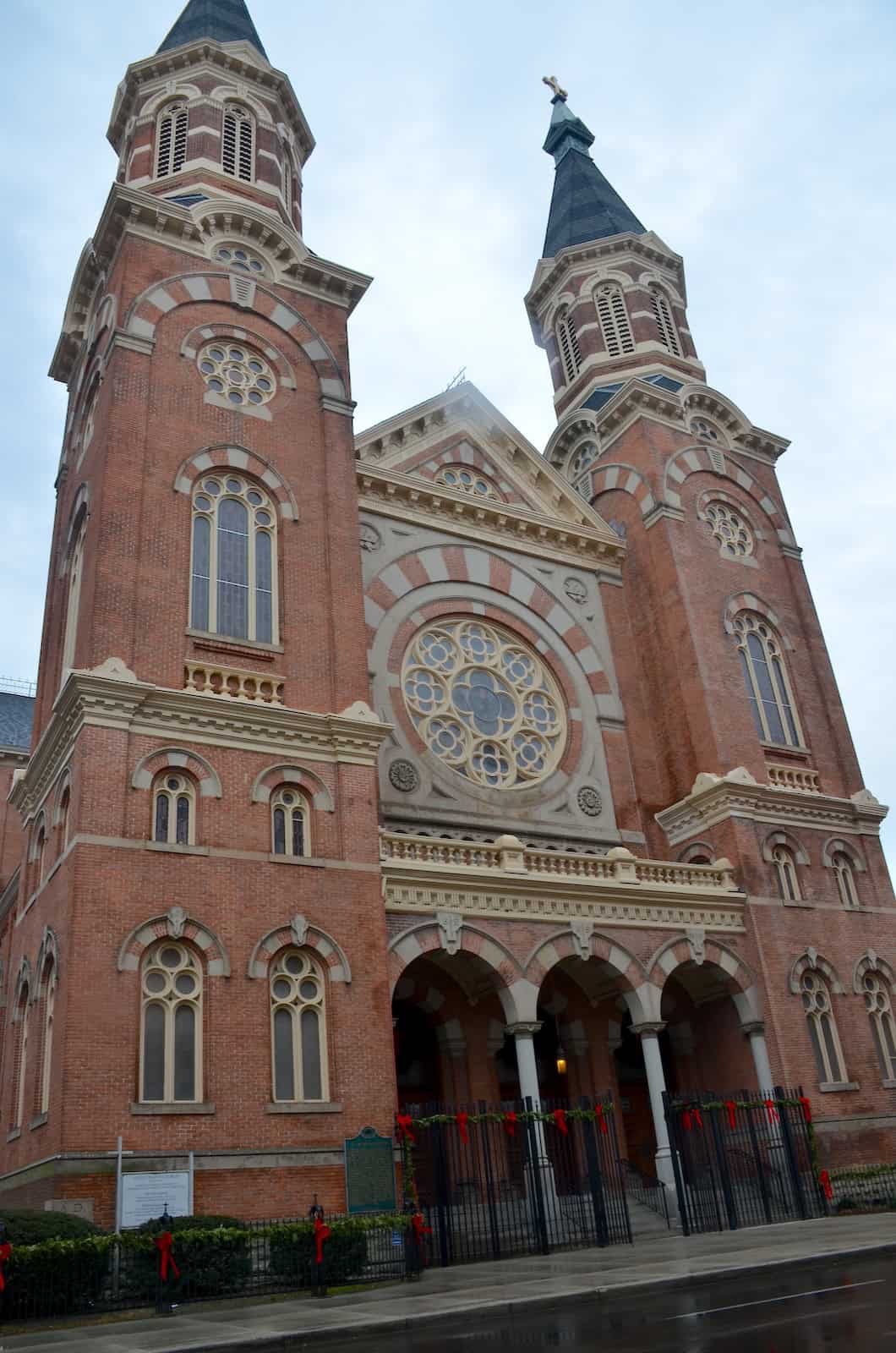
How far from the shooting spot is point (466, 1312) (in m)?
12.2

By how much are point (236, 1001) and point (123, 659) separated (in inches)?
274

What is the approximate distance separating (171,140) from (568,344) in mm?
16351

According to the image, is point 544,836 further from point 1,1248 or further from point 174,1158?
point 1,1248

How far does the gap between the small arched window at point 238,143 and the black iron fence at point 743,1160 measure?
28.0m

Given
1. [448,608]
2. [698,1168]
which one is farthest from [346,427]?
[698,1168]

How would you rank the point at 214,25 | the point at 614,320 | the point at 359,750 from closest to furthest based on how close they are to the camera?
1. the point at 359,750
2. the point at 214,25
3. the point at 614,320

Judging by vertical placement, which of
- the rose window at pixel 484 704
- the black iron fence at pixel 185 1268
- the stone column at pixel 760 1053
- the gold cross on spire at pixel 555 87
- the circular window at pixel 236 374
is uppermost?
the gold cross on spire at pixel 555 87

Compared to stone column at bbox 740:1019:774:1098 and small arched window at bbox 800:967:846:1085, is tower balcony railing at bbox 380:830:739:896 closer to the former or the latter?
small arched window at bbox 800:967:846:1085

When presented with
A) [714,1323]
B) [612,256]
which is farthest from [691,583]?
[714,1323]

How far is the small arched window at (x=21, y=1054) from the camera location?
21672 millimetres

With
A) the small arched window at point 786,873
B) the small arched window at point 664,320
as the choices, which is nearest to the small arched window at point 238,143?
the small arched window at point 664,320

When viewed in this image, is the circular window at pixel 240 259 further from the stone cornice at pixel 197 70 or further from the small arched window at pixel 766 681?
the small arched window at pixel 766 681

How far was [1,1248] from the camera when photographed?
543 inches

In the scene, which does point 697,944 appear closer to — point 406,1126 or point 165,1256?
point 406,1126
